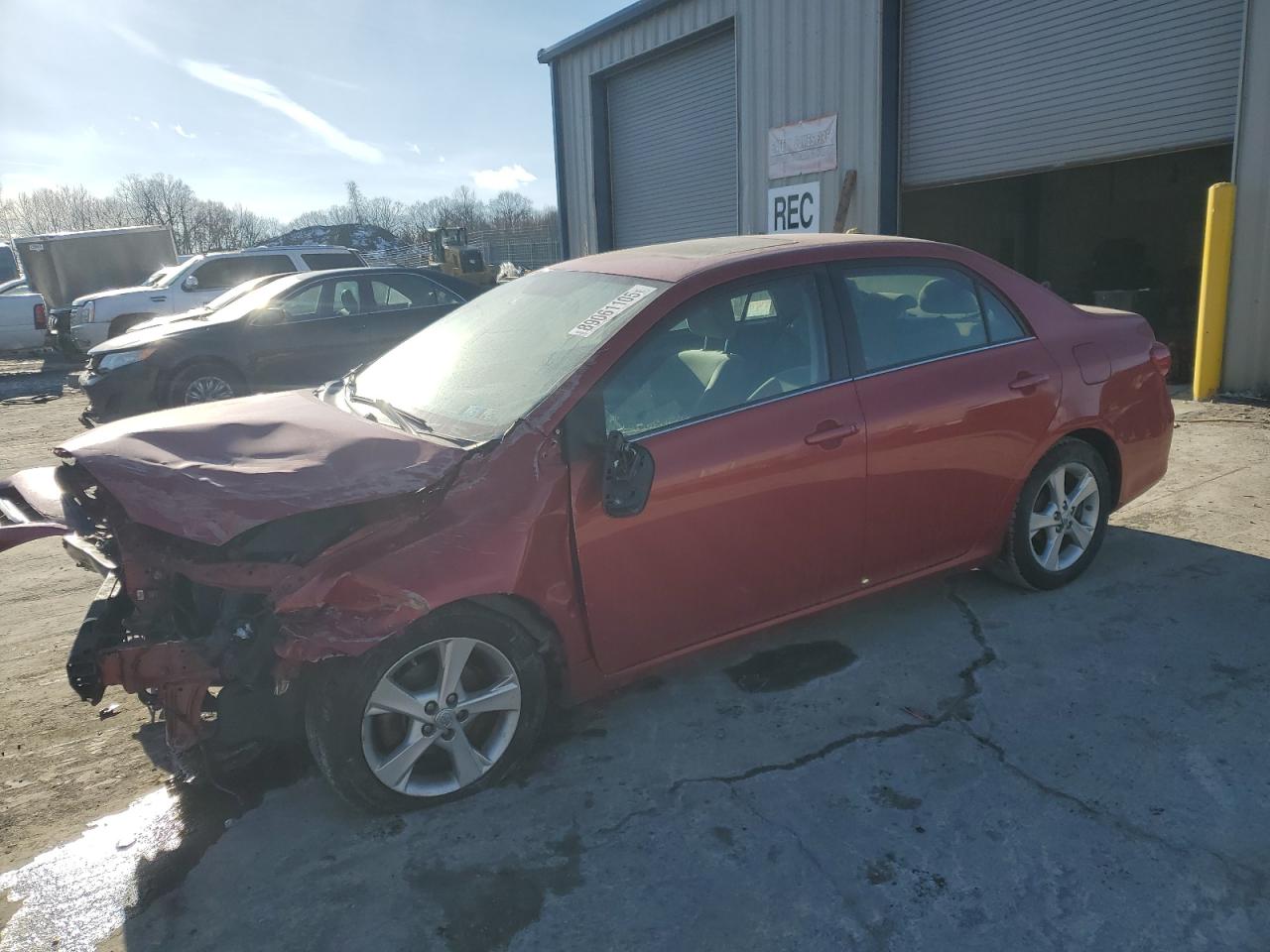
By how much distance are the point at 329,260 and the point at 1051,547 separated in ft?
40.9

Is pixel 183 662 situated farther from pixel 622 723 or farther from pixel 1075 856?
pixel 1075 856

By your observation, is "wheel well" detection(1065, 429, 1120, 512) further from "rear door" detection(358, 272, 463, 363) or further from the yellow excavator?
the yellow excavator

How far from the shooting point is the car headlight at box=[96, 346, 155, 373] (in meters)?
8.41

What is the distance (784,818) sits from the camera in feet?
8.73

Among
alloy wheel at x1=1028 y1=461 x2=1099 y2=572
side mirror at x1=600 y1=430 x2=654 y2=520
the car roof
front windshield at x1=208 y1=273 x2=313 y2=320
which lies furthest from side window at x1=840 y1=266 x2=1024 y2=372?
front windshield at x1=208 y1=273 x2=313 y2=320

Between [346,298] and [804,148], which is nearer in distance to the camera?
[346,298]

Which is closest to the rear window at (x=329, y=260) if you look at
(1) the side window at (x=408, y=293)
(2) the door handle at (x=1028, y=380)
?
(1) the side window at (x=408, y=293)

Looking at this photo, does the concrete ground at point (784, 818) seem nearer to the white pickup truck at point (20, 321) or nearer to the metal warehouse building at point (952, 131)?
the metal warehouse building at point (952, 131)

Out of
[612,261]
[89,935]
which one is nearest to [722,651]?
[612,261]

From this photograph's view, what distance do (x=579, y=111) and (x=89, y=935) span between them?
15.8 m

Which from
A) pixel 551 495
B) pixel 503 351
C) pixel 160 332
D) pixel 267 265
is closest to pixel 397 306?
pixel 160 332

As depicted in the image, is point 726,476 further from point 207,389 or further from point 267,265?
point 267,265

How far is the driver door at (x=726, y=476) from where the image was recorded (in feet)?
9.56

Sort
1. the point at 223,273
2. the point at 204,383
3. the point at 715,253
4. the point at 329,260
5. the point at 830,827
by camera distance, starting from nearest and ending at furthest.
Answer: the point at 830,827 → the point at 715,253 → the point at 204,383 → the point at 223,273 → the point at 329,260
